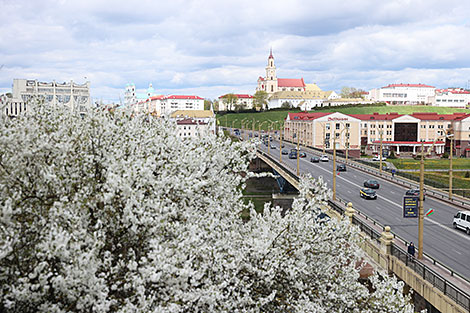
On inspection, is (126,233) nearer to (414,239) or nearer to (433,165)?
(414,239)

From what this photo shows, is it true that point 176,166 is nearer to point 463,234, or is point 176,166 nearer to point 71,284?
→ point 71,284

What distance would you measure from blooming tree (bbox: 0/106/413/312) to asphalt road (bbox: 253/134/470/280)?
1485 centimetres

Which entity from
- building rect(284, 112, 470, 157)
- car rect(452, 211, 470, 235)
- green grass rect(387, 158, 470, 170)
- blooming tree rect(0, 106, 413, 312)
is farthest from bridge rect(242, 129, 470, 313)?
building rect(284, 112, 470, 157)

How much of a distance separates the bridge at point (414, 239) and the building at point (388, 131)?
51.9m

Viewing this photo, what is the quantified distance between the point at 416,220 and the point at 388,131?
8613 centimetres

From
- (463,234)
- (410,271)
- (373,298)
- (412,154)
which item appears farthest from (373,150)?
(373,298)

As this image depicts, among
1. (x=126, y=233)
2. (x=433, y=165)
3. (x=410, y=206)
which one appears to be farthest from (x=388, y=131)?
(x=126, y=233)

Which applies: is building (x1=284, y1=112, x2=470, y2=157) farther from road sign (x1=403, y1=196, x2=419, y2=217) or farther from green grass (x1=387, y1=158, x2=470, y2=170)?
road sign (x1=403, y1=196, x2=419, y2=217)

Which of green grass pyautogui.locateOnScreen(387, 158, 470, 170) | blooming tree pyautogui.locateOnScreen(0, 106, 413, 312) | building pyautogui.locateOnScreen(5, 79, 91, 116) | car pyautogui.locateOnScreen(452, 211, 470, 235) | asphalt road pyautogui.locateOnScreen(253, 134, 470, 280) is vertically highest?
building pyautogui.locateOnScreen(5, 79, 91, 116)

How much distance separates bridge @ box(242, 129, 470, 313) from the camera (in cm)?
1717

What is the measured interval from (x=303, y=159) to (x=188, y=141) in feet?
230

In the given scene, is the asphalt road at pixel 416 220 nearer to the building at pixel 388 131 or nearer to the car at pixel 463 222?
the car at pixel 463 222

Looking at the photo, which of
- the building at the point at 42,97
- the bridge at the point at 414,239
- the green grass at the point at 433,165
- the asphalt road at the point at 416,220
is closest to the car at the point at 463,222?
the asphalt road at the point at 416,220

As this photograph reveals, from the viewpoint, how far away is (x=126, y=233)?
8281mm
